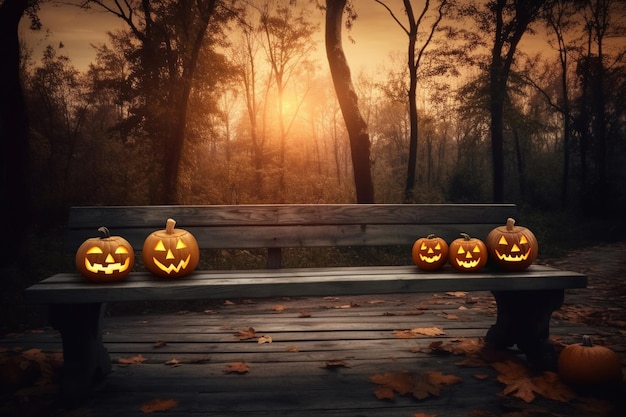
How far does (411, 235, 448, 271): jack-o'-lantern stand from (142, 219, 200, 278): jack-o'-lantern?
1591mm

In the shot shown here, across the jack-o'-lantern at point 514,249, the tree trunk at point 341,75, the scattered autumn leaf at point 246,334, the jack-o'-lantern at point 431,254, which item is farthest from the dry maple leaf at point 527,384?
the tree trunk at point 341,75

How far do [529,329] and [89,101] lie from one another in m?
20.5

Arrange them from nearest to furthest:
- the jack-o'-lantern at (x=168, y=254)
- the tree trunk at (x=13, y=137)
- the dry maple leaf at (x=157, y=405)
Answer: the dry maple leaf at (x=157, y=405) < the jack-o'-lantern at (x=168, y=254) < the tree trunk at (x=13, y=137)

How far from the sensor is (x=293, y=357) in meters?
2.93

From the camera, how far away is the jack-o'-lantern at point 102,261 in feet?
7.75

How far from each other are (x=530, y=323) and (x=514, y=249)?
1.76 feet

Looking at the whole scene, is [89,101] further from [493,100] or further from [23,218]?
[493,100]

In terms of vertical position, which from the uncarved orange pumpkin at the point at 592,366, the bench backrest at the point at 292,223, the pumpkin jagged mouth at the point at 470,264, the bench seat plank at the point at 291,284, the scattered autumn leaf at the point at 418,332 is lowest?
the scattered autumn leaf at the point at 418,332

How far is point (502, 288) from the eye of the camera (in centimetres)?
254

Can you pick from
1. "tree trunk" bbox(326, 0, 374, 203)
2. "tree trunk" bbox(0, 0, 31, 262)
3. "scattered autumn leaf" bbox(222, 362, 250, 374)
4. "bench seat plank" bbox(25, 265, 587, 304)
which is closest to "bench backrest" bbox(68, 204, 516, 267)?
"bench seat plank" bbox(25, 265, 587, 304)

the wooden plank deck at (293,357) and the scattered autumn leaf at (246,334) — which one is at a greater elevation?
the scattered autumn leaf at (246,334)

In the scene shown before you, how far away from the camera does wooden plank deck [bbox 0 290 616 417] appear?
7.31 feet

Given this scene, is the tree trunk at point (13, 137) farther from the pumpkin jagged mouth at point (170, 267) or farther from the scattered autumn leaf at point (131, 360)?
the pumpkin jagged mouth at point (170, 267)

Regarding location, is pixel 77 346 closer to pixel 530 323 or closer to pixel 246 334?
pixel 246 334
